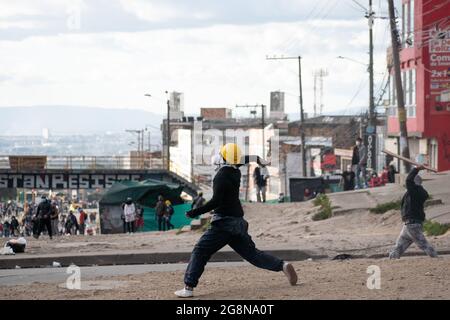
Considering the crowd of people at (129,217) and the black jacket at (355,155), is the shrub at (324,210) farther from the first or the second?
the crowd of people at (129,217)

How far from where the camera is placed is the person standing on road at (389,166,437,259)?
16.1 m

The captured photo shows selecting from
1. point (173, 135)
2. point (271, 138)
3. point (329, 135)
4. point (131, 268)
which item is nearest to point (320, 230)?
point (131, 268)

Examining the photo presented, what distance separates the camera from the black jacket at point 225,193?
1186 centimetres

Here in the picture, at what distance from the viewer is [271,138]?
8038 cm

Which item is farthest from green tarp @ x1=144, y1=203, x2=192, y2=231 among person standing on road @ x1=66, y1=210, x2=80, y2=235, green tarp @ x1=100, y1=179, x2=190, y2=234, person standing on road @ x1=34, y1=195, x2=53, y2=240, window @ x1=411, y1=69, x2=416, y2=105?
window @ x1=411, y1=69, x2=416, y2=105

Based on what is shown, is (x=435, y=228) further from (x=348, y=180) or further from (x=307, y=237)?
A: (x=348, y=180)

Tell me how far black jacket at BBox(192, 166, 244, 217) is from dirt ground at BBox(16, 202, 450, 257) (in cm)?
674

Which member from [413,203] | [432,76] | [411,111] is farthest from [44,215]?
[411,111]

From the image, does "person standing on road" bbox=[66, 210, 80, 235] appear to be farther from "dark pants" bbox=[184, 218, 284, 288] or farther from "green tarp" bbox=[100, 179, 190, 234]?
"dark pants" bbox=[184, 218, 284, 288]

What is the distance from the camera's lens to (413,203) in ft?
53.2

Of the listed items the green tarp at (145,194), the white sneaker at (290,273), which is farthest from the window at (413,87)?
the white sneaker at (290,273)

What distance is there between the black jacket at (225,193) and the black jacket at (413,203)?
16.4 feet

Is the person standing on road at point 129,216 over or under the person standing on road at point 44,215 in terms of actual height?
under
